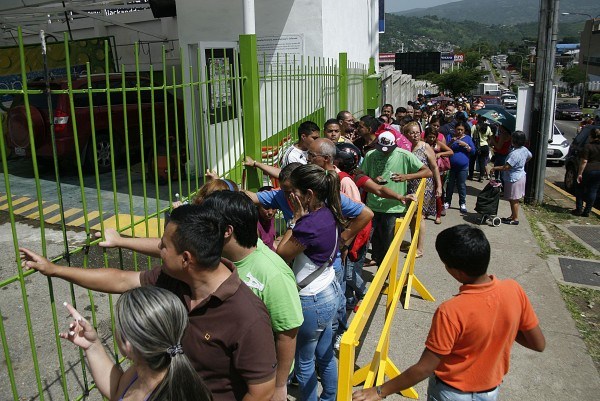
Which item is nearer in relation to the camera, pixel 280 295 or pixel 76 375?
pixel 280 295

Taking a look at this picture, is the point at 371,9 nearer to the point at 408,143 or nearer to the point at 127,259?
the point at 408,143

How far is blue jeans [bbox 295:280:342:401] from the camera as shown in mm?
2971

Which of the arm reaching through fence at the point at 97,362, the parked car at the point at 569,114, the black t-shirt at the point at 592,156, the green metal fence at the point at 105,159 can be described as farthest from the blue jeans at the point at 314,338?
the parked car at the point at 569,114

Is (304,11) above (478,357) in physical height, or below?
above

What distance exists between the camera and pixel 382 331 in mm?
3893

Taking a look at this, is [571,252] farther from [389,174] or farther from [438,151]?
[389,174]

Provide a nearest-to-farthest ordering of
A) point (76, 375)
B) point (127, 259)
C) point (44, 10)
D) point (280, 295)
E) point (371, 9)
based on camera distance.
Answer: point (280, 295) < point (76, 375) < point (127, 259) < point (44, 10) < point (371, 9)

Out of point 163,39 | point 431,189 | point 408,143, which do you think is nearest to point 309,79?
point 408,143

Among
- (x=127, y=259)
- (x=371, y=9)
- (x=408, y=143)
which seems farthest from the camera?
(x=371, y=9)

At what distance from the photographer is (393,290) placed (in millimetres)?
4039

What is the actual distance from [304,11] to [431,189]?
391 centimetres

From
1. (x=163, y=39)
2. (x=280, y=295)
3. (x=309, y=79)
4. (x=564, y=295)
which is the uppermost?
(x=163, y=39)

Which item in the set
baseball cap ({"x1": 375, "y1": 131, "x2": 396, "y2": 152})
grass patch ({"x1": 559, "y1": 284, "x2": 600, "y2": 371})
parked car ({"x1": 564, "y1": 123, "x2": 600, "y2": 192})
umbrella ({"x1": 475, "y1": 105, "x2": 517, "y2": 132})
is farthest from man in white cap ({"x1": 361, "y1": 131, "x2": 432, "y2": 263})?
parked car ({"x1": 564, "y1": 123, "x2": 600, "y2": 192})

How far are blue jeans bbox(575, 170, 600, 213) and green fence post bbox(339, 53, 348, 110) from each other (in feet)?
14.6
